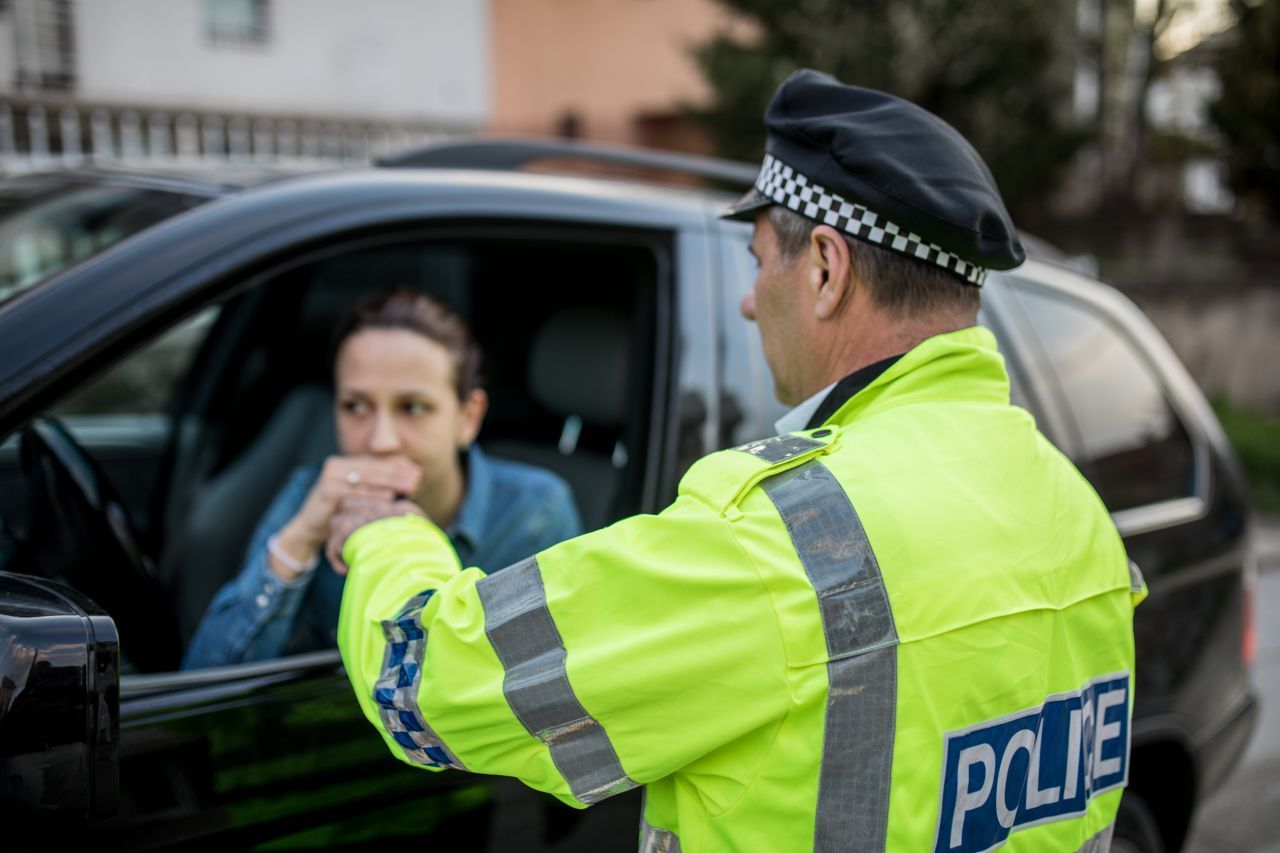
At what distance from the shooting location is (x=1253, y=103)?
11.1 m

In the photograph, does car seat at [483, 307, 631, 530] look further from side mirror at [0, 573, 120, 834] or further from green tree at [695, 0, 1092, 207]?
green tree at [695, 0, 1092, 207]

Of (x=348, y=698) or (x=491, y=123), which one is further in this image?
(x=491, y=123)

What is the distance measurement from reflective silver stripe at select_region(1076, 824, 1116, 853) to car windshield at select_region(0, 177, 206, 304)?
1699 millimetres

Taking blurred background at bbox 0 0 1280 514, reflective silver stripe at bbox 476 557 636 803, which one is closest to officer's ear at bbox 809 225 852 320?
reflective silver stripe at bbox 476 557 636 803

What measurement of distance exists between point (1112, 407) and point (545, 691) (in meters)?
1.95

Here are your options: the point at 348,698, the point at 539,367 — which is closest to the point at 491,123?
the point at 539,367

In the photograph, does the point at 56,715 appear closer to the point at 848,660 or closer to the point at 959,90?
the point at 848,660

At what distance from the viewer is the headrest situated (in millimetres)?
2686

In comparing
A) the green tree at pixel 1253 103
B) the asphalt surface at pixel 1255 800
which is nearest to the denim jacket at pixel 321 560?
the asphalt surface at pixel 1255 800

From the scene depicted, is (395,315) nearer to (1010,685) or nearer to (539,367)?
(539,367)

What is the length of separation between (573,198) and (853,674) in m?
1.22

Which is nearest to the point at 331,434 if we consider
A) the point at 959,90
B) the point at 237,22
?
the point at 237,22

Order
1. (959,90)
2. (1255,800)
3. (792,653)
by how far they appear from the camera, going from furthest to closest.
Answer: (959,90), (1255,800), (792,653)

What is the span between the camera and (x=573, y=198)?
6.82 ft
